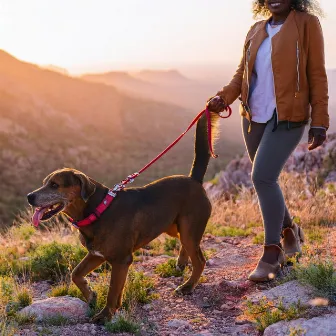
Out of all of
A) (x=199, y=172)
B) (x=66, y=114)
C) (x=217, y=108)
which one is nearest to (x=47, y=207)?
(x=199, y=172)

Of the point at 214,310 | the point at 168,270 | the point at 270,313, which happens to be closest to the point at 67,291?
the point at 168,270

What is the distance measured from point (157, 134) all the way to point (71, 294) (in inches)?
1785

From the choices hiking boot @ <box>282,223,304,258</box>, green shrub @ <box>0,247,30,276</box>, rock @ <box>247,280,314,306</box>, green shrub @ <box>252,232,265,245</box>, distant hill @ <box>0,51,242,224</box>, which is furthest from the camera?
distant hill @ <box>0,51,242,224</box>

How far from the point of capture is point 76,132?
42438 mm

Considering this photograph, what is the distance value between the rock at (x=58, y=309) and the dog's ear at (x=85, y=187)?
0.94 m

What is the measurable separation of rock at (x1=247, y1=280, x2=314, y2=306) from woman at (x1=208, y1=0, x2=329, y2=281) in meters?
0.41

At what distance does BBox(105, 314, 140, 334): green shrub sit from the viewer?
406cm

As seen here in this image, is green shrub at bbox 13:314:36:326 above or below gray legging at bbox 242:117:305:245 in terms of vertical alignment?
below

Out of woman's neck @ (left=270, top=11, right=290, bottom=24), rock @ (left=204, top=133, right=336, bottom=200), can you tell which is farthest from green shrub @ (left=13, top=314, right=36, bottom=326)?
rock @ (left=204, top=133, right=336, bottom=200)

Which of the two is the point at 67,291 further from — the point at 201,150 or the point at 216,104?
the point at 216,104

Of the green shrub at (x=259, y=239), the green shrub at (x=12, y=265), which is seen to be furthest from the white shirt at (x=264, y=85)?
the green shrub at (x=12, y=265)

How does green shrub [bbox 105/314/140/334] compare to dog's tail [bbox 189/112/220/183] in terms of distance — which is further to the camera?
dog's tail [bbox 189/112/220/183]

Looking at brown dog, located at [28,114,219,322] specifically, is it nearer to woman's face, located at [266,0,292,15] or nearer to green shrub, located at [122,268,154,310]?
green shrub, located at [122,268,154,310]

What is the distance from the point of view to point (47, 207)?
427cm
